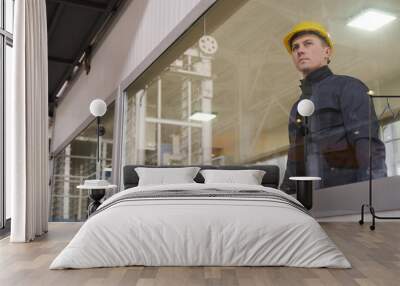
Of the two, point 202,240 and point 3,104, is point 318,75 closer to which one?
point 202,240

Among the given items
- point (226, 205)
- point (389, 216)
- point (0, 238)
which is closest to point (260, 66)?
point (389, 216)

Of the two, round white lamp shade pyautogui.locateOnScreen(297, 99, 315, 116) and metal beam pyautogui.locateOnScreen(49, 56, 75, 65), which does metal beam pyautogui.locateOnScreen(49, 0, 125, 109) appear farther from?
round white lamp shade pyautogui.locateOnScreen(297, 99, 315, 116)

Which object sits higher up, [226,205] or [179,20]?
[179,20]

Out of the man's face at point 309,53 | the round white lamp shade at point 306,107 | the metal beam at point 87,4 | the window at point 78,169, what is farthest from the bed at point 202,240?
the metal beam at point 87,4

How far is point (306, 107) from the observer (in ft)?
14.4

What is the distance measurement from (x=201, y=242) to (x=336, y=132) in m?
2.27

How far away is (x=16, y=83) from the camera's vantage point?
12.9 feet

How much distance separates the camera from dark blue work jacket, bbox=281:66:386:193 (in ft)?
13.2

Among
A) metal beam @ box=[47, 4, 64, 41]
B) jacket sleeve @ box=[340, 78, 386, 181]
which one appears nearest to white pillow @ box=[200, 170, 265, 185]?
jacket sleeve @ box=[340, 78, 386, 181]

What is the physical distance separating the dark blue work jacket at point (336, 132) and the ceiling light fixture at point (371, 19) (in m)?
0.52

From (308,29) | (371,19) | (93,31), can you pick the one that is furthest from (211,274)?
(93,31)

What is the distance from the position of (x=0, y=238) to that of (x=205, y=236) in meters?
2.54

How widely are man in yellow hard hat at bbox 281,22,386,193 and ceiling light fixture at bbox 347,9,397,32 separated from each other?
0.34 m

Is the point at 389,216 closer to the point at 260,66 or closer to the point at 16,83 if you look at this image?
the point at 260,66
